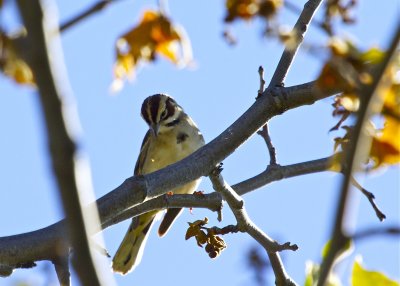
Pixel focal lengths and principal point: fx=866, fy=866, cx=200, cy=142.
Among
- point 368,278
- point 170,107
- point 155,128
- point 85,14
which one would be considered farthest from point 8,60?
point 170,107

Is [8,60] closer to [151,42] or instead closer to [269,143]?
[151,42]

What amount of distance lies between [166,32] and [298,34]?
65.5 inches

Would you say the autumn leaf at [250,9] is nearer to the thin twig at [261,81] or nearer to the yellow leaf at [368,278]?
the yellow leaf at [368,278]

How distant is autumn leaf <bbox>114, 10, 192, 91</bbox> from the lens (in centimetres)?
317

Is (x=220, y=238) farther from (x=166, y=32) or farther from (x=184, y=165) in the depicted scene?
(x=166, y=32)

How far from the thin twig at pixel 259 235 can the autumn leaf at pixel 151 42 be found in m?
1.57

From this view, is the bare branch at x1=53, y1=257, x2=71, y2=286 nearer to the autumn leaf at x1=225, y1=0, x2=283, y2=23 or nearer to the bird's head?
the autumn leaf at x1=225, y1=0, x2=283, y2=23

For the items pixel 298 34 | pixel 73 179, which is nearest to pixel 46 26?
pixel 73 179

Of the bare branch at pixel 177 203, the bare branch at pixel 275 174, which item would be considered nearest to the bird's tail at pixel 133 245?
the bare branch at pixel 275 174

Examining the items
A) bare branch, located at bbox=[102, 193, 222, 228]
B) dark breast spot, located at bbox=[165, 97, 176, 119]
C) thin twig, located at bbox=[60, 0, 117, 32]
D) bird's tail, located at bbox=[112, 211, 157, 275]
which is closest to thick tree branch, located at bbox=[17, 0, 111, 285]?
thin twig, located at bbox=[60, 0, 117, 32]

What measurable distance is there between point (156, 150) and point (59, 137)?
6.28 m

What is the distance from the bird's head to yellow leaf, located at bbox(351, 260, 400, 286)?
14.7ft

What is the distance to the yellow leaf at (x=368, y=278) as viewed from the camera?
3611 mm

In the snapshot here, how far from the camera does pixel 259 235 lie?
486 centimetres
